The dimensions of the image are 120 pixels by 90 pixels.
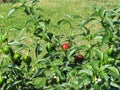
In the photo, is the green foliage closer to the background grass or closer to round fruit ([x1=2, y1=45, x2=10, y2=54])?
round fruit ([x1=2, y1=45, x2=10, y2=54])

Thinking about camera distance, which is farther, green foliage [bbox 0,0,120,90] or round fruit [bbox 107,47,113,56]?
round fruit [bbox 107,47,113,56]

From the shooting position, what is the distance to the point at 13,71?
2730 millimetres

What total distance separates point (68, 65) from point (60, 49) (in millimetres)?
218

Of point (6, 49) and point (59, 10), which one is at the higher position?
point (6, 49)

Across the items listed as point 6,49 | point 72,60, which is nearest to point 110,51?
point 72,60

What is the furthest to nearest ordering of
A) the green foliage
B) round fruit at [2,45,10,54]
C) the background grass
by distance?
the background grass, round fruit at [2,45,10,54], the green foliage

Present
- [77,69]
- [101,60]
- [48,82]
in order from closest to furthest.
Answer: [101,60]
[77,69]
[48,82]

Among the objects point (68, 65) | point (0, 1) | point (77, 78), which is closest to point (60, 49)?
point (68, 65)

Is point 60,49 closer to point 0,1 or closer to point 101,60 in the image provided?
point 101,60

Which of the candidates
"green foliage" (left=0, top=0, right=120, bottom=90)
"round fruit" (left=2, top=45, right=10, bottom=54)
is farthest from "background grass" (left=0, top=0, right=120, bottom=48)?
"round fruit" (left=2, top=45, right=10, bottom=54)

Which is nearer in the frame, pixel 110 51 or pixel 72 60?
pixel 110 51

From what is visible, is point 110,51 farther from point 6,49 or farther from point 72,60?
point 6,49

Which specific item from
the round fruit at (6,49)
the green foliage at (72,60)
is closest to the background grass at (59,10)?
the green foliage at (72,60)

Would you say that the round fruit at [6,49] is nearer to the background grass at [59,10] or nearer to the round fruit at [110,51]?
the round fruit at [110,51]
